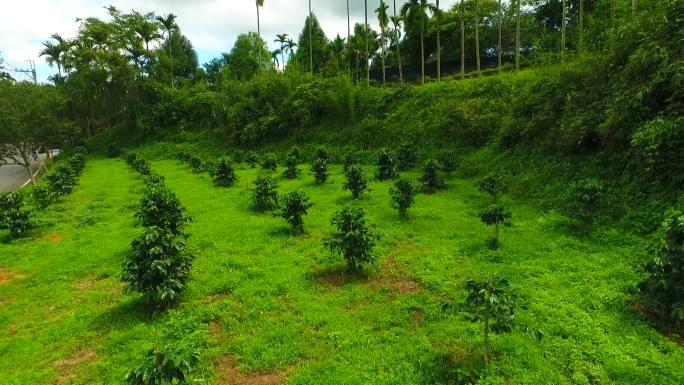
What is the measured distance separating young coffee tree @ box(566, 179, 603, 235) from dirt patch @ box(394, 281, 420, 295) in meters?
4.72

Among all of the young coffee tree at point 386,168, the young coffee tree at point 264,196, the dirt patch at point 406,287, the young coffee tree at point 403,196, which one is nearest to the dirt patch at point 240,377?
the dirt patch at point 406,287

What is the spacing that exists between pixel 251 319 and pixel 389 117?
20.3 m

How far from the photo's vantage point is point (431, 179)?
50.8 feet

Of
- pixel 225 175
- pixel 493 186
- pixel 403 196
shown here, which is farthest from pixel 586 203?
pixel 225 175

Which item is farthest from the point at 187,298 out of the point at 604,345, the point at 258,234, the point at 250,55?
the point at 250,55

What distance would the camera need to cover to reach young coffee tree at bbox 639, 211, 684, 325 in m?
5.66

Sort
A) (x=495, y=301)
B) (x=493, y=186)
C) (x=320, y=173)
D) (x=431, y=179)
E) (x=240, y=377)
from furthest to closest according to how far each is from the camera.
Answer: (x=320, y=173), (x=431, y=179), (x=493, y=186), (x=240, y=377), (x=495, y=301)

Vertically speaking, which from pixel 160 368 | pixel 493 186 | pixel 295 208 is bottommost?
pixel 160 368

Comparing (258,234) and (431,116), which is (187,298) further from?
(431,116)

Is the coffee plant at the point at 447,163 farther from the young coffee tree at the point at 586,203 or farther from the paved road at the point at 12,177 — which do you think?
the paved road at the point at 12,177

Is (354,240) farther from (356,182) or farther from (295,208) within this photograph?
(356,182)

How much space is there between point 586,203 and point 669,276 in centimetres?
410

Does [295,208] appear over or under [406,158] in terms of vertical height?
under

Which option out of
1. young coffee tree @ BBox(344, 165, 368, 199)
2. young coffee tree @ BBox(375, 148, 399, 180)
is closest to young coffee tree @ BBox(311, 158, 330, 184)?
young coffee tree @ BBox(375, 148, 399, 180)
